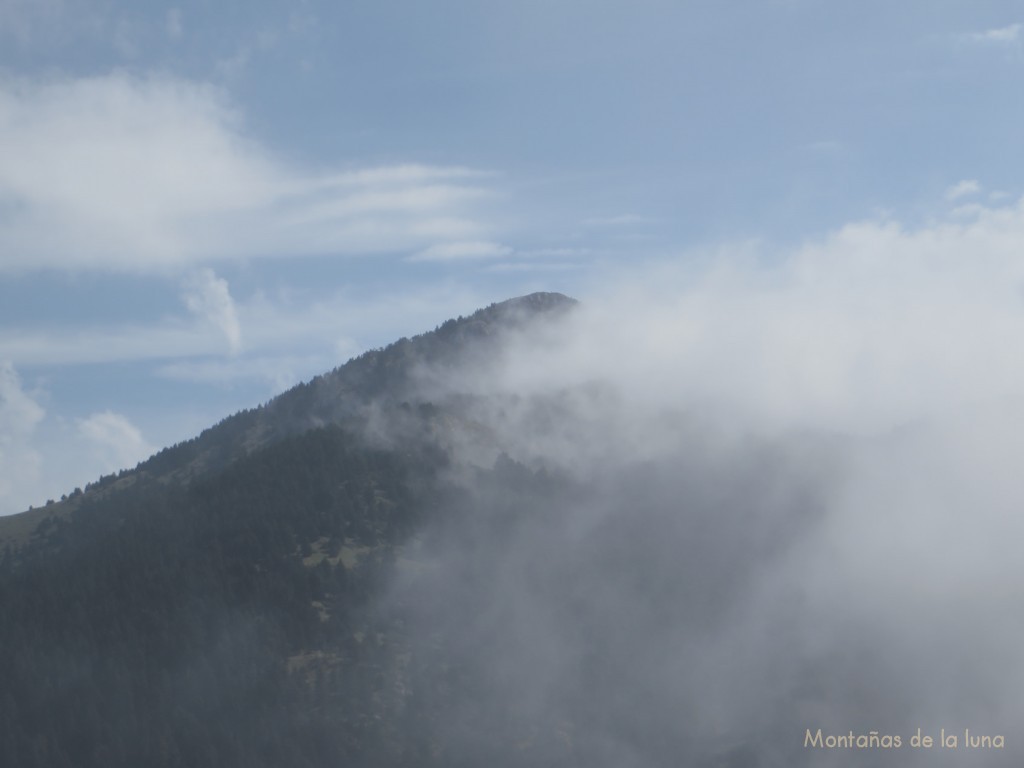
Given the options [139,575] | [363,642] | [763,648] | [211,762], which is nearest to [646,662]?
[763,648]

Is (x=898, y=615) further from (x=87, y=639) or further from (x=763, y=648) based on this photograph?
(x=87, y=639)

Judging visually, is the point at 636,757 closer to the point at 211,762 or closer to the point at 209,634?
the point at 211,762

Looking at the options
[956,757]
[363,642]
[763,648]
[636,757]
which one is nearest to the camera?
[956,757]

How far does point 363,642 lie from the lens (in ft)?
565

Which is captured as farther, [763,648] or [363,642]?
[763,648]

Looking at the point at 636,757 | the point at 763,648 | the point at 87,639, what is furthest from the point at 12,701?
the point at 763,648

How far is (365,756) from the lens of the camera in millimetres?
152250

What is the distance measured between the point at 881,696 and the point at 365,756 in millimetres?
85938

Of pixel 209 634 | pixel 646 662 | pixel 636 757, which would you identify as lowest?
pixel 636 757

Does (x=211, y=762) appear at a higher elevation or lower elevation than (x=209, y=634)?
lower

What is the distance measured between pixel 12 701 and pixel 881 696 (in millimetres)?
145111

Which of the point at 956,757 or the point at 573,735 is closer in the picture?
the point at 956,757

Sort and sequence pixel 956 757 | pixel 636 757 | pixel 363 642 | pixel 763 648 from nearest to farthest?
pixel 956 757, pixel 636 757, pixel 363 642, pixel 763 648

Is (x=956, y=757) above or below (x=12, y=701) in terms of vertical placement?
below
